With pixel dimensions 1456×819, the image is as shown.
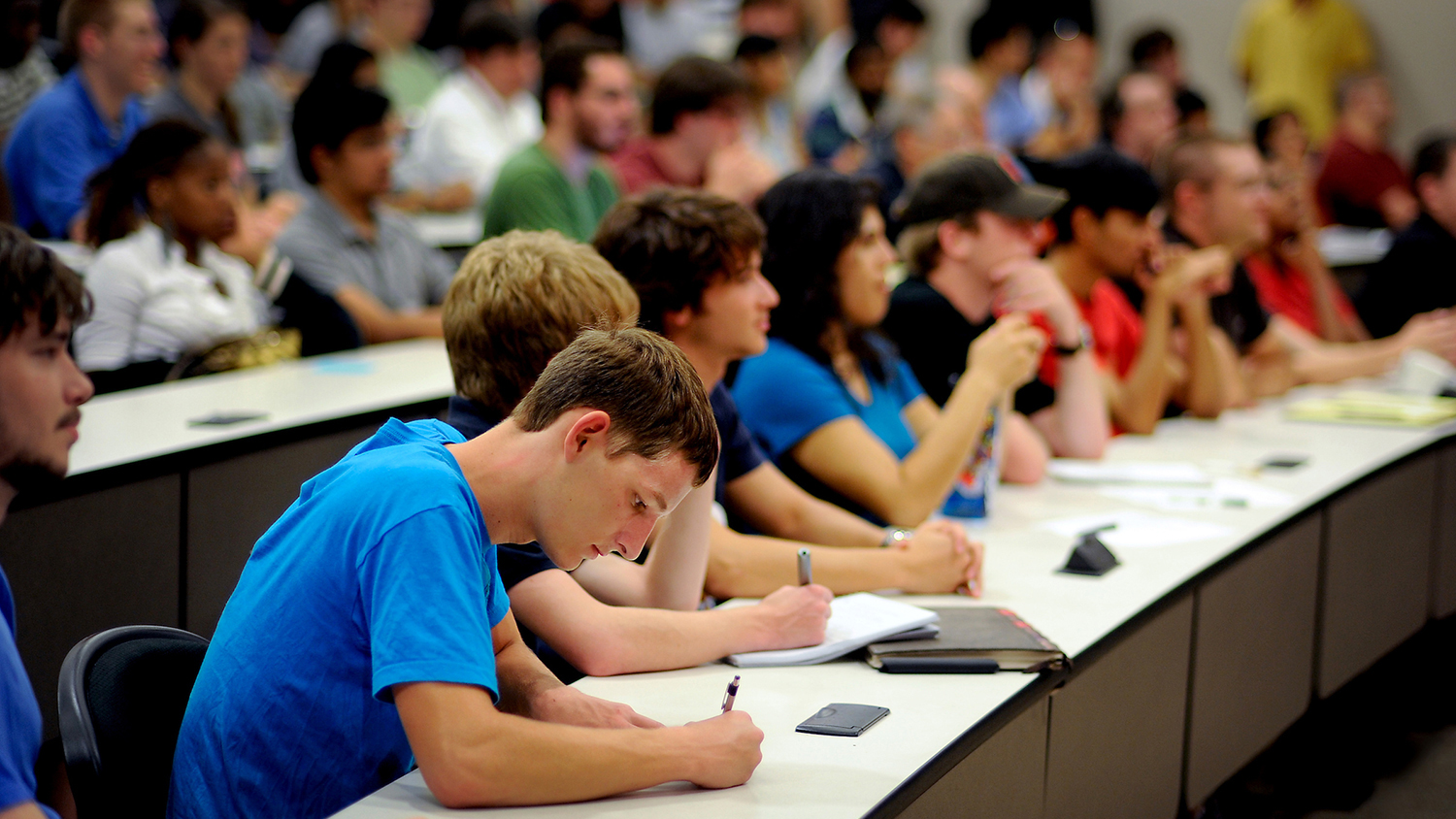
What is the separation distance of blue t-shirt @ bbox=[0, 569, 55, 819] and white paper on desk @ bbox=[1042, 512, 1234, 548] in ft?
5.42

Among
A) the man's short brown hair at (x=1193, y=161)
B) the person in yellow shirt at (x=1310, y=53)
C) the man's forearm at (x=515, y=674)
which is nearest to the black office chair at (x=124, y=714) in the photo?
the man's forearm at (x=515, y=674)

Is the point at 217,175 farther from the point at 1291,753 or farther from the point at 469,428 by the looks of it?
the point at 1291,753

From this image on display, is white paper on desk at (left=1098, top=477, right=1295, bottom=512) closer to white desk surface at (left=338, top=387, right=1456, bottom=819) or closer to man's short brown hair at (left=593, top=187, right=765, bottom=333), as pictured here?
white desk surface at (left=338, top=387, right=1456, bottom=819)

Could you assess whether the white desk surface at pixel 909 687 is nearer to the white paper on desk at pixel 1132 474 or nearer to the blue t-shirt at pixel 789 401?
the white paper on desk at pixel 1132 474

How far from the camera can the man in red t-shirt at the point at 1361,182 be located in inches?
267

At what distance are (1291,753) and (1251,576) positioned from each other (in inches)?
33.1

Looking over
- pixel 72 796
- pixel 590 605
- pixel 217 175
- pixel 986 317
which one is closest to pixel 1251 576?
pixel 986 317

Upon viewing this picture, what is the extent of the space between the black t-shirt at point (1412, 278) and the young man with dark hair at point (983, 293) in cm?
225

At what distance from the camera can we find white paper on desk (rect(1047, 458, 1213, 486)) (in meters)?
2.62

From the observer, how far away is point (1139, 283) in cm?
331

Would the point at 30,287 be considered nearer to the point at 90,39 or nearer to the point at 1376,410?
the point at 1376,410

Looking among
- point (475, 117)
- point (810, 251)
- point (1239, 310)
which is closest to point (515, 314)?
point (810, 251)

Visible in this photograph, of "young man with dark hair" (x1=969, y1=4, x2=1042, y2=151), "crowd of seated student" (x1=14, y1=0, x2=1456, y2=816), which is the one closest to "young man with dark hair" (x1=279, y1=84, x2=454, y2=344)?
"crowd of seated student" (x1=14, y1=0, x2=1456, y2=816)

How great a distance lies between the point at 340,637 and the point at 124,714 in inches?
10.2
